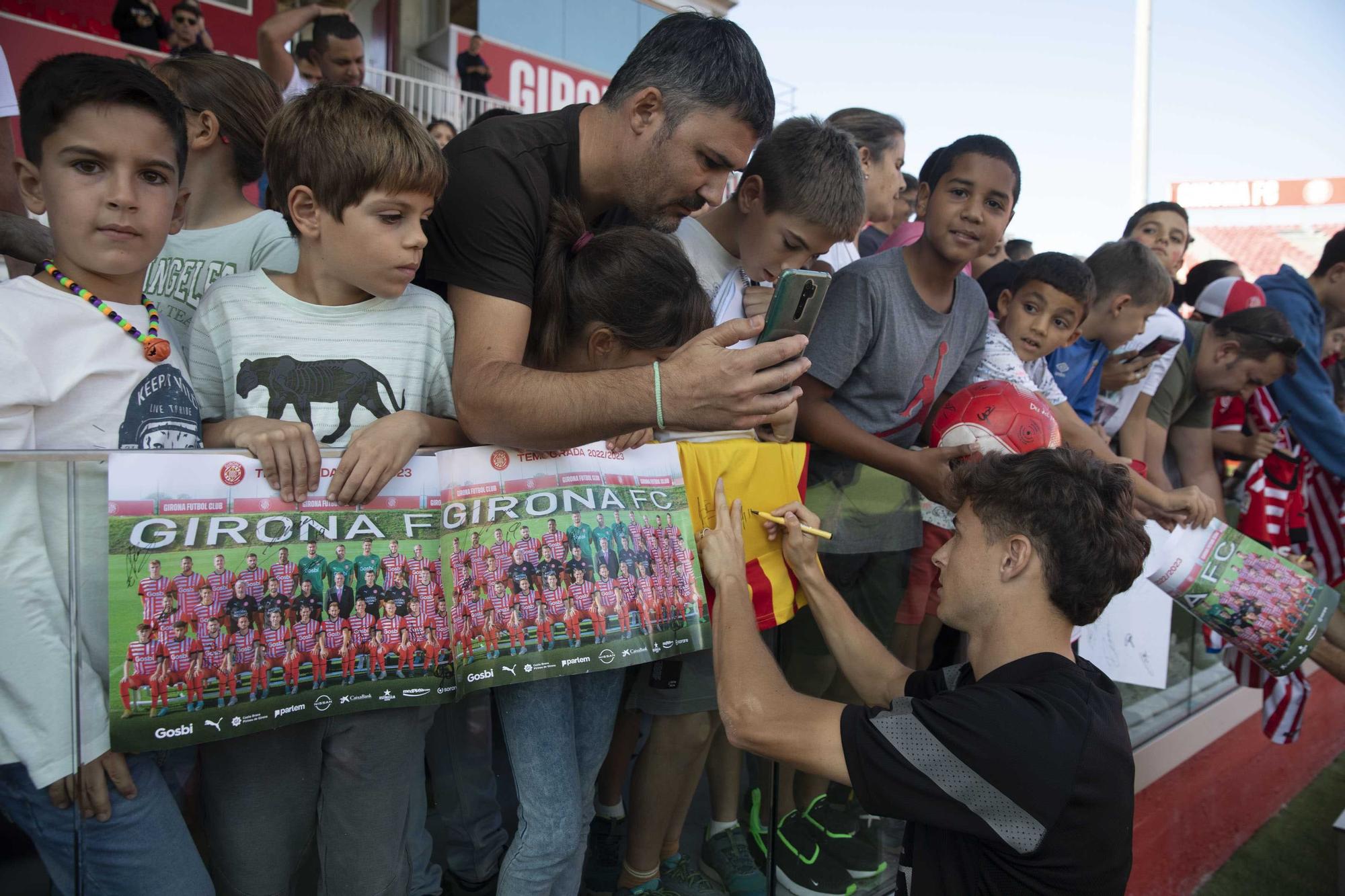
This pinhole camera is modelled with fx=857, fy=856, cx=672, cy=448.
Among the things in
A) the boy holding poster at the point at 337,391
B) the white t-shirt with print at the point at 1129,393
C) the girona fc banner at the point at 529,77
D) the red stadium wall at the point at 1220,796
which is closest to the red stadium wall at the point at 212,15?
the girona fc banner at the point at 529,77

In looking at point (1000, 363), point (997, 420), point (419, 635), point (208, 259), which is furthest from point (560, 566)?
point (1000, 363)

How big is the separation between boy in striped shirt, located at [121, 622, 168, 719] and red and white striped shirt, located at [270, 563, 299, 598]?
0.19 meters

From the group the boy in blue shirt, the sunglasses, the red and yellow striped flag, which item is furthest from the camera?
the sunglasses

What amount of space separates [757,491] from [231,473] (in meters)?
1.20

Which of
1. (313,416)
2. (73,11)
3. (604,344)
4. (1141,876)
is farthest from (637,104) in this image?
(73,11)

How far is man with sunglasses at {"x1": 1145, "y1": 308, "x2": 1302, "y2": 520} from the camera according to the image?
4.10 metres

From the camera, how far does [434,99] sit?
13.9 m

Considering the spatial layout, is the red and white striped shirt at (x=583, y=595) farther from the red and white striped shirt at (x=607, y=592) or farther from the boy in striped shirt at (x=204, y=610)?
the boy in striped shirt at (x=204, y=610)

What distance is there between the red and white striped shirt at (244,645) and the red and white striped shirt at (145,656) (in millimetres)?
104

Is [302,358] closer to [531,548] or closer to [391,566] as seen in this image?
[391,566]

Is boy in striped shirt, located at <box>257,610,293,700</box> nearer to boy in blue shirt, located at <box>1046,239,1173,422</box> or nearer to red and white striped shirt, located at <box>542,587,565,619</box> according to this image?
red and white striped shirt, located at <box>542,587,565,619</box>

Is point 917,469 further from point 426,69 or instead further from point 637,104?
point 426,69

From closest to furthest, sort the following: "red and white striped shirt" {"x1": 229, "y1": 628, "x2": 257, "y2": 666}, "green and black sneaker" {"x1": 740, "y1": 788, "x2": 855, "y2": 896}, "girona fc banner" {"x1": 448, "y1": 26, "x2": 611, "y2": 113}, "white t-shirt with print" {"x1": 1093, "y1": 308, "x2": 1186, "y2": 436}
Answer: "red and white striped shirt" {"x1": 229, "y1": 628, "x2": 257, "y2": 666}, "green and black sneaker" {"x1": 740, "y1": 788, "x2": 855, "y2": 896}, "white t-shirt with print" {"x1": 1093, "y1": 308, "x2": 1186, "y2": 436}, "girona fc banner" {"x1": 448, "y1": 26, "x2": 611, "y2": 113}

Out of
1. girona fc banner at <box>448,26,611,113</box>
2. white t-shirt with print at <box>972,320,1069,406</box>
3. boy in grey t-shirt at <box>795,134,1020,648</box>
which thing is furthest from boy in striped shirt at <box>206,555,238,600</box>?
girona fc banner at <box>448,26,611,113</box>
